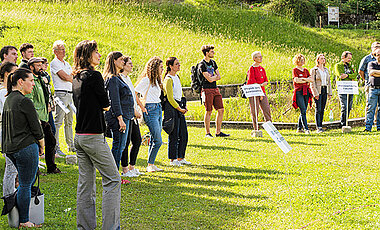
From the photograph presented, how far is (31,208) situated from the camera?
5961 millimetres

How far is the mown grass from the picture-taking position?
81.3 feet

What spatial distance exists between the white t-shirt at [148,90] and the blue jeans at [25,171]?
3275 mm

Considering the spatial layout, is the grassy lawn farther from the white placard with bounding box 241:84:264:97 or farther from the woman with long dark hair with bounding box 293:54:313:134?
the woman with long dark hair with bounding box 293:54:313:134

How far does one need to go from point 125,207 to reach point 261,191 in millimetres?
1979

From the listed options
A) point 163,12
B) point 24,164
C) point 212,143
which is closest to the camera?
point 24,164

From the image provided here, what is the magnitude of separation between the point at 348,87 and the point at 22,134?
969 centimetres

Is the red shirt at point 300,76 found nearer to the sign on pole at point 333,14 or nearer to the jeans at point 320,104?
the jeans at point 320,104

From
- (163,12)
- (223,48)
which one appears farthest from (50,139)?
(163,12)

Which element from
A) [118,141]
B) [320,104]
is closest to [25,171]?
[118,141]

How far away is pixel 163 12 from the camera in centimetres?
3578

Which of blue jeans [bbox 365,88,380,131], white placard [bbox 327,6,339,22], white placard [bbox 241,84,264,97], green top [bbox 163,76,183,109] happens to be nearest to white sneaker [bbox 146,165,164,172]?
green top [bbox 163,76,183,109]

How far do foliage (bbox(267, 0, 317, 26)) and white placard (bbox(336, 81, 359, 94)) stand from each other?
27.6 meters

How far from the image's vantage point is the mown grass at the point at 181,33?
976 inches

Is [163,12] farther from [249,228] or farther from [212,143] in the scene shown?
[249,228]
